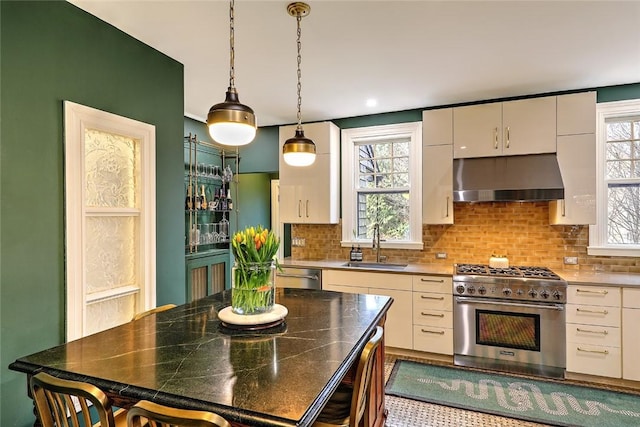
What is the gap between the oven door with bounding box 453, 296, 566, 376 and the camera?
310 cm

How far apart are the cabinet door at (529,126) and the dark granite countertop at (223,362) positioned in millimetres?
2578

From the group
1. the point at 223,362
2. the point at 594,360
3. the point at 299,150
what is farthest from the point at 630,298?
the point at 223,362

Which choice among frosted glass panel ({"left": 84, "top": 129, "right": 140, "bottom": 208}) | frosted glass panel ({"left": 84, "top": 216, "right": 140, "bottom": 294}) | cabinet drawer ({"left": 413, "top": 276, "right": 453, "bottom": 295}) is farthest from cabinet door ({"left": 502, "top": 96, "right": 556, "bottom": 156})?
frosted glass panel ({"left": 84, "top": 216, "right": 140, "bottom": 294})

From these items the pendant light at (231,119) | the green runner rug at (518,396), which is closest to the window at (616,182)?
the green runner rug at (518,396)

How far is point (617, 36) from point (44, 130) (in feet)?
12.3

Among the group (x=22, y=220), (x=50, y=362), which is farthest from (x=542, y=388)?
(x=22, y=220)

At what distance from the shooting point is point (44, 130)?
196 cm

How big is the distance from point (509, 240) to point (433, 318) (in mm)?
1220

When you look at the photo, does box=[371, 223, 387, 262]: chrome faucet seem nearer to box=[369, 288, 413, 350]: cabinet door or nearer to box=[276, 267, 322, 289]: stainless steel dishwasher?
box=[369, 288, 413, 350]: cabinet door

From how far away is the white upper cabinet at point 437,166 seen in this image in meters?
3.75

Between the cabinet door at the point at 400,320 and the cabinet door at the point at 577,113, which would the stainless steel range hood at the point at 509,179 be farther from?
the cabinet door at the point at 400,320

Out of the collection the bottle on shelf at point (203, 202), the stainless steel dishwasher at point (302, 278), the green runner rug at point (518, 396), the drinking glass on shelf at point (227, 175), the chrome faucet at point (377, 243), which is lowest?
the green runner rug at point (518, 396)

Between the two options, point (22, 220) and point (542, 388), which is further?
point (542, 388)

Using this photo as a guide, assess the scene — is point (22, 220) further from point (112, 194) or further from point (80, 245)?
point (112, 194)
